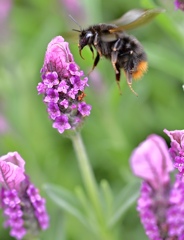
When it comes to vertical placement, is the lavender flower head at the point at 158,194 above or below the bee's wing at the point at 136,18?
below

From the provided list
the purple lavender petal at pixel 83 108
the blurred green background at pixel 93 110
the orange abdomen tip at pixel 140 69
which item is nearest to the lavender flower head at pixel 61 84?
the purple lavender petal at pixel 83 108

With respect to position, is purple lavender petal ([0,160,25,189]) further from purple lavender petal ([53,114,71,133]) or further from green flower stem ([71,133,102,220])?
green flower stem ([71,133,102,220])

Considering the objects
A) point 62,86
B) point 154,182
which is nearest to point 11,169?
point 62,86

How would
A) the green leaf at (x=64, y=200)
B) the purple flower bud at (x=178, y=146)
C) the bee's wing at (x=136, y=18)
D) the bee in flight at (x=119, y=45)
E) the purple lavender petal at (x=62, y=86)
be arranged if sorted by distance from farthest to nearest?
the green leaf at (x=64, y=200) < the bee in flight at (x=119, y=45) < the bee's wing at (x=136, y=18) < the purple lavender petal at (x=62, y=86) < the purple flower bud at (x=178, y=146)

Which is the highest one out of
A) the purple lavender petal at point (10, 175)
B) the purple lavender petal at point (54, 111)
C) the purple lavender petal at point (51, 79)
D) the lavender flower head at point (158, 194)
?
the purple lavender petal at point (51, 79)

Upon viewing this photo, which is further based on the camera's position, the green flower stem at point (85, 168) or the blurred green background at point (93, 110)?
the blurred green background at point (93, 110)

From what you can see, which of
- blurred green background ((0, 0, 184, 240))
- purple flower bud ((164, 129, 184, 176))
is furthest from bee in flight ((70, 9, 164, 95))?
blurred green background ((0, 0, 184, 240))

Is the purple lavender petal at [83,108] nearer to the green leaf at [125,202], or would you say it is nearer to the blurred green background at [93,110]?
the green leaf at [125,202]
